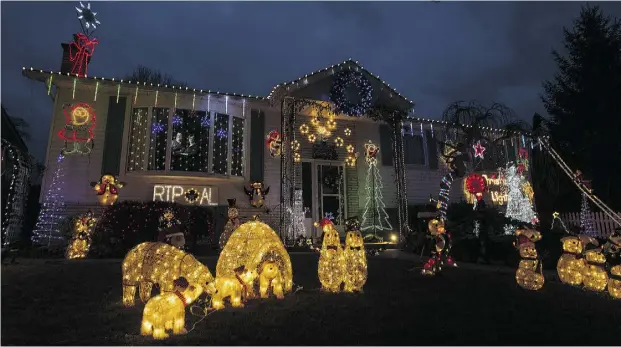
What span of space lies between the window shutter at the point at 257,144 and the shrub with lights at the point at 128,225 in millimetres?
3164

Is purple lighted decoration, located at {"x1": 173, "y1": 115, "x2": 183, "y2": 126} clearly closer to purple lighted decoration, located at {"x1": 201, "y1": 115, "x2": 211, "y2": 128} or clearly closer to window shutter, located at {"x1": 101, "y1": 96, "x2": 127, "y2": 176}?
purple lighted decoration, located at {"x1": 201, "y1": 115, "x2": 211, "y2": 128}

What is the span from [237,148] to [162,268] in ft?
28.4

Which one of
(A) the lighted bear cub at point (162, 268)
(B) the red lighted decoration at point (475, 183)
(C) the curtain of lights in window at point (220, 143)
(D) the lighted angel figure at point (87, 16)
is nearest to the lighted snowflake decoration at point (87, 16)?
(D) the lighted angel figure at point (87, 16)

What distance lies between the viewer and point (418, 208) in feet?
46.4

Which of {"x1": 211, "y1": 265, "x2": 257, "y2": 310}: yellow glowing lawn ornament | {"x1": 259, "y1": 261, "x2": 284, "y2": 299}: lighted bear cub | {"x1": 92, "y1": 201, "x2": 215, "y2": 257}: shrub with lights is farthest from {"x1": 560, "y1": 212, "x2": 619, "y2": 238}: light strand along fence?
{"x1": 92, "y1": 201, "x2": 215, "y2": 257}: shrub with lights

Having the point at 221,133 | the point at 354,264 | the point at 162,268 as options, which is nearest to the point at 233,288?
the point at 162,268

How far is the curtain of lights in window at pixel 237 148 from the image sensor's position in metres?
12.4

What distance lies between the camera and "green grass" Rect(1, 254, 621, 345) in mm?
3711

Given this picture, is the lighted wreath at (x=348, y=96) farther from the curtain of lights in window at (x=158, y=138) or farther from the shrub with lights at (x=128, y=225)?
the shrub with lights at (x=128, y=225)

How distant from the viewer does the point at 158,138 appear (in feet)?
38.7

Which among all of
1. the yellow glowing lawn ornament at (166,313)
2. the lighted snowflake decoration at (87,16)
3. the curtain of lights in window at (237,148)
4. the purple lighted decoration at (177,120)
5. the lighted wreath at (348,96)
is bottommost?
the yellow glowing lawn ornament at (166,313)

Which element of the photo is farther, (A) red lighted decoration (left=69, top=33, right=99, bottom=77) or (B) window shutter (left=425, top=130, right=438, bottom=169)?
(B) window shutter (left=425, top=130, right=438, bottom=169)

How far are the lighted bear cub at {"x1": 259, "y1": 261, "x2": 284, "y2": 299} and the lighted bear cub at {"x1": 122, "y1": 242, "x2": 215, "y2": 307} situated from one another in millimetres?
1063

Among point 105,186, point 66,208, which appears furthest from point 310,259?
point 66,208
